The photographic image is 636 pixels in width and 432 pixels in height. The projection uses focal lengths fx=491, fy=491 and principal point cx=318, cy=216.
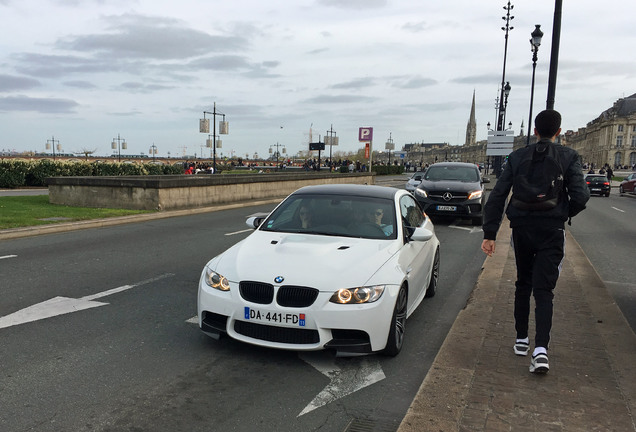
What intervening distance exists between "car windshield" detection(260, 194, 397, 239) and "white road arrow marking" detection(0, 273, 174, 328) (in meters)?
2.37

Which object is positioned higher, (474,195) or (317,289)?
(474,195)

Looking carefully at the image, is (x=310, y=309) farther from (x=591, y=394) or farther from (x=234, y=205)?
(x=234, y=205)

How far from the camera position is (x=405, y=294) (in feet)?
15.1

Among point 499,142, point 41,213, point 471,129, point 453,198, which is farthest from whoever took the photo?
point 471,129

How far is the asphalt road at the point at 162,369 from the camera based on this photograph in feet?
10.8

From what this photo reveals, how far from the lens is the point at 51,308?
5.63 m

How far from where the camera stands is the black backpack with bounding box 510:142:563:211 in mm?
3764

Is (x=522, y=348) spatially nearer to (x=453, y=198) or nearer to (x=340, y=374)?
(x=340, y=374)

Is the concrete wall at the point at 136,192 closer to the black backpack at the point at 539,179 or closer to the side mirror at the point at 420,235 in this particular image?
the side mirror at the point at 420,235

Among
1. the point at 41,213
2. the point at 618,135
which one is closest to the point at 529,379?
the point at 41,213

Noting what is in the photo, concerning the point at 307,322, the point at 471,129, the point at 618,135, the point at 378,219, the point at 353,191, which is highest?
the point at 471,129

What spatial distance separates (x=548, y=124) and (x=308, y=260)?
7.36ft

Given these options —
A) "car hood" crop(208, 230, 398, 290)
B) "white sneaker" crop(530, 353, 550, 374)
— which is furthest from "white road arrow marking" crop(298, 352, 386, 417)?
"white sneaker" crop(530, 353, 550, 374)

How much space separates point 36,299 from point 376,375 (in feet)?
14.4
